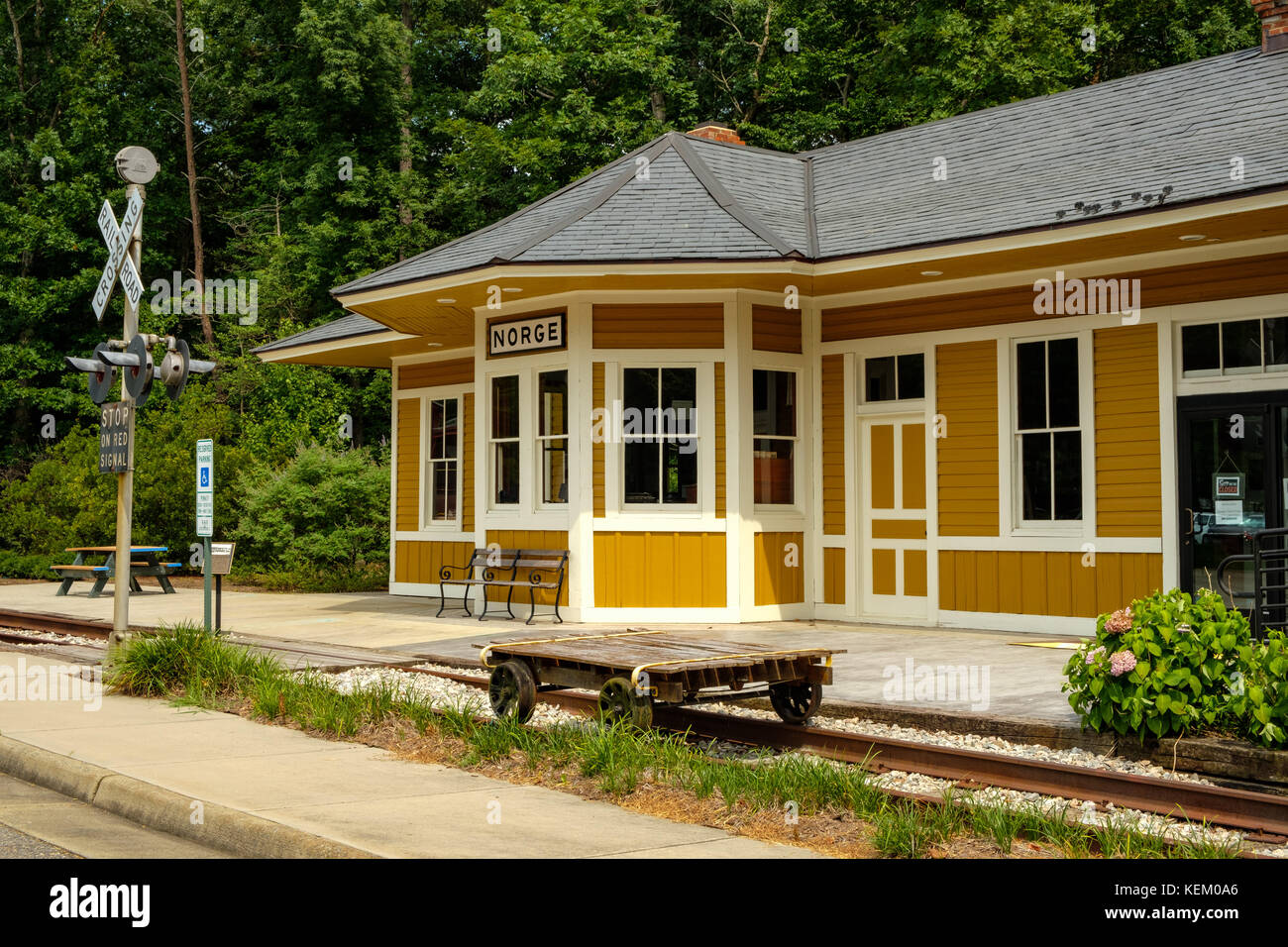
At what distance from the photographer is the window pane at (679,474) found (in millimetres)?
15062

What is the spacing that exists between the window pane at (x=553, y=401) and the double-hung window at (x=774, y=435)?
2.32 meters

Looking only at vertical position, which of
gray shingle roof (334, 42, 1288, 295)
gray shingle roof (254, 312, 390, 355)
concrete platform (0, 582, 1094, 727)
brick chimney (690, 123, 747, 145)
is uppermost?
brick chimney (690, 123, 747, 145)

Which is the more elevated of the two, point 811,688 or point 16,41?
point 16,41

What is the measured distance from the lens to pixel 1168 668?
7.53 meters

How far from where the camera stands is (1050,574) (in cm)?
1357

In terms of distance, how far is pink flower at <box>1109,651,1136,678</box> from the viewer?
752cm

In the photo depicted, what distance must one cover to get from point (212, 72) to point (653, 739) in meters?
36.2

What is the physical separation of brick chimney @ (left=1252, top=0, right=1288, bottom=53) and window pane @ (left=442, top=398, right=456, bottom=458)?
11.9m

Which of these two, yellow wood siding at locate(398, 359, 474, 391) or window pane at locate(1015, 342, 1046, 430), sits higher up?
yellow wood siding at locate(398, 359, 474, 391)

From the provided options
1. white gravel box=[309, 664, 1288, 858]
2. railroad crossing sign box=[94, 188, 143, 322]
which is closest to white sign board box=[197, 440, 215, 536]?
railroad crossing sign box=[94, 188, 143, 322]

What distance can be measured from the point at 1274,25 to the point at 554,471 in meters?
10.1

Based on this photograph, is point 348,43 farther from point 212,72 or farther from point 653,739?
point 653,739

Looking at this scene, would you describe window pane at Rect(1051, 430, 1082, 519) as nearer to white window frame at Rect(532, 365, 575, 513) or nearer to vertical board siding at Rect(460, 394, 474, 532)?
white window frame at Rect(532, 365, 575, 513)
